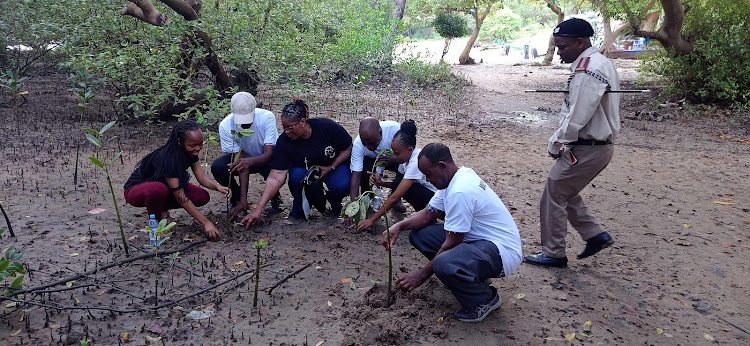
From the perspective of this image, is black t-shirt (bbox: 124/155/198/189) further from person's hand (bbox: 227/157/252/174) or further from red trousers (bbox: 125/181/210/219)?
person's hand (bbox: 227/157/252/174)

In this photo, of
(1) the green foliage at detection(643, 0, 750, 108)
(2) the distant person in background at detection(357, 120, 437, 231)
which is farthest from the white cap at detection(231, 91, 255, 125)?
(1) the green foliage at detection(643, 0, 750, 108)

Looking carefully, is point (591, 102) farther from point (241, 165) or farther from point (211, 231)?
point (211, 231)

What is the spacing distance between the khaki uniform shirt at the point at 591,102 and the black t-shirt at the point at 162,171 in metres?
2.68

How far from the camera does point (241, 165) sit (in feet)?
14.2

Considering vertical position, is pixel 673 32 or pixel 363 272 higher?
pixel 673 32

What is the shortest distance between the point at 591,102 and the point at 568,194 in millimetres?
650

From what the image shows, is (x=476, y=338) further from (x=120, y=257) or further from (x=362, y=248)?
(x=120, y=257)

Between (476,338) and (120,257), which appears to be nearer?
(476,338)

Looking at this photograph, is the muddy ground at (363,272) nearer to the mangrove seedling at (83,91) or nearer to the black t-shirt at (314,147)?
the mangrove seedling at (83,91)

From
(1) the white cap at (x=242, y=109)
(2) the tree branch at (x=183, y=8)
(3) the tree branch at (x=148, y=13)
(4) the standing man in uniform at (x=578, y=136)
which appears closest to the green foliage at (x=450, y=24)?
(2) the tree branch at (x=183, y=8)

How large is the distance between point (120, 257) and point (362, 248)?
5.55 feet

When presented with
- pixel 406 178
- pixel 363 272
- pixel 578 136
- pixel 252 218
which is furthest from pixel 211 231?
pixel 578 136

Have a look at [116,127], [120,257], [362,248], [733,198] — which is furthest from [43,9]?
[733,198]

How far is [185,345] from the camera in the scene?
274 cm
